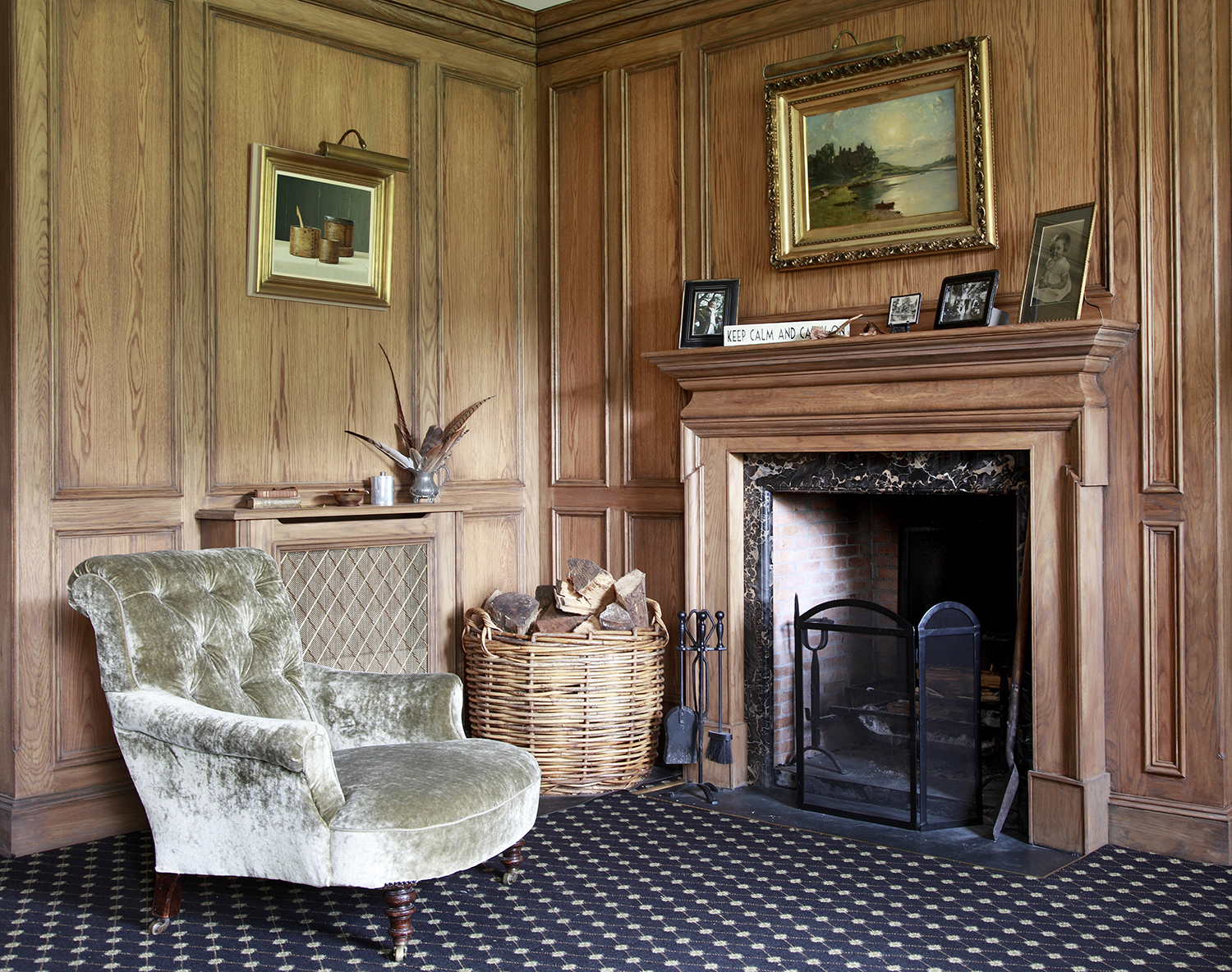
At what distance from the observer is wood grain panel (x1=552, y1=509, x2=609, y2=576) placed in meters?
4.84

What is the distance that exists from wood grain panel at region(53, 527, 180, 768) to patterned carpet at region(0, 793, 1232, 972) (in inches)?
13.2

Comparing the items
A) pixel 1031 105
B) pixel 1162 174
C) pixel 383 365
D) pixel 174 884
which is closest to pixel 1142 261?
pixel 1162 174

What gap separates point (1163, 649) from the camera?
11.4ft

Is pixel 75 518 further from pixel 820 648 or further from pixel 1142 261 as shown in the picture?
pixel 1142 261

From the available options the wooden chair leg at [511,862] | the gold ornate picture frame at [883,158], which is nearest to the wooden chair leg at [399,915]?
the wooden chair leg at [511,862]

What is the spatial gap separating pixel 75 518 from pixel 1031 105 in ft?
10.9

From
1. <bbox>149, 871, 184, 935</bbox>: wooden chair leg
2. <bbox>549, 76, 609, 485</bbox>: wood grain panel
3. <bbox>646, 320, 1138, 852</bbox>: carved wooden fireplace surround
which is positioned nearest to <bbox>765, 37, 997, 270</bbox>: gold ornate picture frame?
<bbox>646, 320, 1138, 852</bbox>: carved wooden fireplace surround

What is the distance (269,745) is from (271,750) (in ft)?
0.03

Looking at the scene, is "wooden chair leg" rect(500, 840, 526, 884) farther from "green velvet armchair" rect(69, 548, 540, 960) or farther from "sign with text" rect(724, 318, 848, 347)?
"sign with text" rect(724, 318, 848, 347)

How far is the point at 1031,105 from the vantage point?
3.70 metres

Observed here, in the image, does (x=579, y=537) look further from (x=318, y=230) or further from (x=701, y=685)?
(x=318, y=230)

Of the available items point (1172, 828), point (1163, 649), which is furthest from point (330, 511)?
point (1172, 828)

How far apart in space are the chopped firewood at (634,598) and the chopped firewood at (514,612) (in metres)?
0.33

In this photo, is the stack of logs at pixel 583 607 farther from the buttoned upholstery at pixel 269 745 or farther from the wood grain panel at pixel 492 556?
the buttoned upholstery at pixel 269 745
